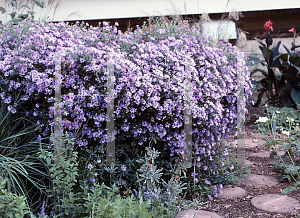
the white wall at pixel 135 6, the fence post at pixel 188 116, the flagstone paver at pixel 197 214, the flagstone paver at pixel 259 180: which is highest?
the white wall at pixel 135 6

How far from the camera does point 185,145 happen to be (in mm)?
1996

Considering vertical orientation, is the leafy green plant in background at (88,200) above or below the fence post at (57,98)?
below

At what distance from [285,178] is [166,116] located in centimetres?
134

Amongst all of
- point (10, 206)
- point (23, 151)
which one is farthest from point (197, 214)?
point (23, 151)

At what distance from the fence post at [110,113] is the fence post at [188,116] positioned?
531 millimetres

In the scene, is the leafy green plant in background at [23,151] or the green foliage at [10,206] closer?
the green foliage at [10,206]

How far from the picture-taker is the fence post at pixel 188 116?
6.39ft

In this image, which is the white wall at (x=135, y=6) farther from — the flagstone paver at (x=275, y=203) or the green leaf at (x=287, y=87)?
the flagstone paver at (x=275, y=203)

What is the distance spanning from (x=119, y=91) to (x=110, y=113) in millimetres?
165

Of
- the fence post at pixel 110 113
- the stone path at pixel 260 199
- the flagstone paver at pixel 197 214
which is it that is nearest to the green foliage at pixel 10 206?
the fence post at pixel 110 113

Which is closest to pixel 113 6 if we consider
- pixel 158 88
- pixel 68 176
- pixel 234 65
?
pixel 234 65

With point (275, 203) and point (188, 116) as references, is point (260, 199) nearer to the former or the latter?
point (275, 203)

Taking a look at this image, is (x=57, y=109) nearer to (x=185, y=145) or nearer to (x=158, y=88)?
(x=158, y=88)

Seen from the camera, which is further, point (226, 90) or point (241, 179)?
point (241, 179)
